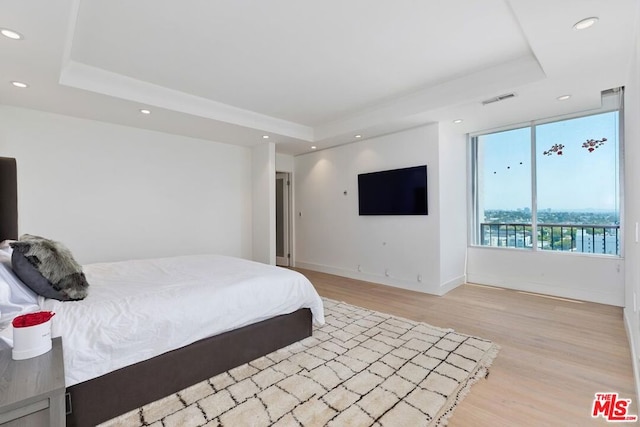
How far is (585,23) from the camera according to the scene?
205 cm

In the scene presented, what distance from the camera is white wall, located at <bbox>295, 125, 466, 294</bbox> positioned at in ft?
14.2

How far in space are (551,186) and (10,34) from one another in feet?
19.5

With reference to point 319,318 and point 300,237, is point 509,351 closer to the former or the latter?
point 319,318

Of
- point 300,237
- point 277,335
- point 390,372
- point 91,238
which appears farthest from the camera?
point 300,237

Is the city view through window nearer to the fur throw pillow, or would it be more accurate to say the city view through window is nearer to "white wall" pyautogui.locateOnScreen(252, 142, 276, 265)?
"white wall" pyautogui.locateOnScreen(252, 142, 276, 265)

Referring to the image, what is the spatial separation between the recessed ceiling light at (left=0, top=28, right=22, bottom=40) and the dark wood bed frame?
7.77 feet

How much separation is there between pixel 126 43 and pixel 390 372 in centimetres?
344

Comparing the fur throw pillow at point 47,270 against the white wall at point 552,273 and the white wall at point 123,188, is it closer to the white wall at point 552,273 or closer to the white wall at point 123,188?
the white wall at point 123,188

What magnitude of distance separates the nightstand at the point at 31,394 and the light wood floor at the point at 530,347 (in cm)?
185

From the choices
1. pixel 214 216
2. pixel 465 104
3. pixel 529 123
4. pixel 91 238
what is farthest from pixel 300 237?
pixel 529 123

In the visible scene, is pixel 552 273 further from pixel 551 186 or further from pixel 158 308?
pixel 158 308

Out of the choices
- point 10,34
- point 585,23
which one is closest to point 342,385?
point 585,23

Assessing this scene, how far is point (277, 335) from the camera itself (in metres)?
2.47

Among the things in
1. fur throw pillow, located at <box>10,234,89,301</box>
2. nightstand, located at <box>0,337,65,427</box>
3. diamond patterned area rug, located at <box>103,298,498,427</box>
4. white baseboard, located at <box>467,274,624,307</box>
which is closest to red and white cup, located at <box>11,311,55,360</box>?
nightstand, located at <box>0,337,65,427</box>
